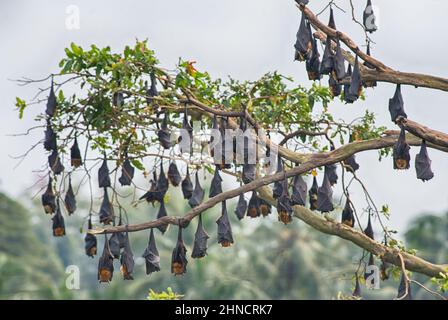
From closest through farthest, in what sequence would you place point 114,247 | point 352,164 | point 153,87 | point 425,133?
point 425,133, point 153,87, point 114,247, point 352,164

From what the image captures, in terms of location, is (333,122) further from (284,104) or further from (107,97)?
(107,97)

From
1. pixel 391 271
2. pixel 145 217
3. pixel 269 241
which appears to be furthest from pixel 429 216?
pixel 391 271

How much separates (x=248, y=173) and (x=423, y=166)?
187 centimetres

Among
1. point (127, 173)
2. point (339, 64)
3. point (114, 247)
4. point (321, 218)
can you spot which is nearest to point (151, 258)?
point (114, 247)

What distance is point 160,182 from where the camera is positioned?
13750 millimetres

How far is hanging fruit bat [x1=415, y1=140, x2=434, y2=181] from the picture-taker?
40.4 ft

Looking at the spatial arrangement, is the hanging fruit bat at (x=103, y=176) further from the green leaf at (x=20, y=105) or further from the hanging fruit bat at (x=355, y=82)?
the hanging fruit bat at (x=355, y=82)

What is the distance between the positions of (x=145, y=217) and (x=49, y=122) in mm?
50981

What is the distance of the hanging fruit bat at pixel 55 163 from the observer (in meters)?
13.3

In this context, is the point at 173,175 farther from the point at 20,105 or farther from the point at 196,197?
the point at 20,105

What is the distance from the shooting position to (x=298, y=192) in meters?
12.9

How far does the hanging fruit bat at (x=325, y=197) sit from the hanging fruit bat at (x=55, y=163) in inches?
115
